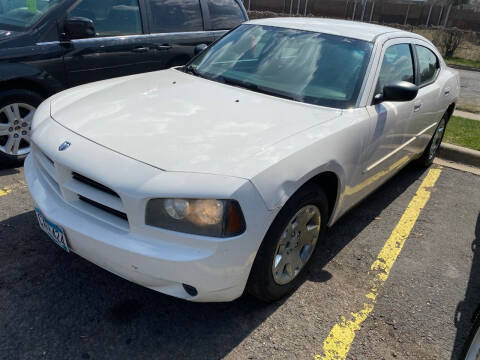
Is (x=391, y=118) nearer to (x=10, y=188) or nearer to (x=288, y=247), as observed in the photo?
(x=288, y=247)

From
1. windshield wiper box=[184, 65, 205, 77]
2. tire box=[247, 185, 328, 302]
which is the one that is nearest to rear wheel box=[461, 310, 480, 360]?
tire box=[247, 185, 328, 302]

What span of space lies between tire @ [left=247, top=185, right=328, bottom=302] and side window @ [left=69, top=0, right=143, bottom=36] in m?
3.31

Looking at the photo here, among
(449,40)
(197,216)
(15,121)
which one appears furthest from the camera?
(449,40)

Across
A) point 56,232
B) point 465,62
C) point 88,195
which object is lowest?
point 465,62

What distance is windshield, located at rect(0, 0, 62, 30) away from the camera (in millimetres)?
4090

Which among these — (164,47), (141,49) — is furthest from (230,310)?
(164,47)

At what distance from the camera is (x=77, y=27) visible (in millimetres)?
4125

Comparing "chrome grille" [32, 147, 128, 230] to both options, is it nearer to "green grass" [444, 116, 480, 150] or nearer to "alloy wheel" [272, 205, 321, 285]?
"alloy wheel" [272, 205, 321, 285]

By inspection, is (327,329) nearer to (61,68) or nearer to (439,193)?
(439,193)

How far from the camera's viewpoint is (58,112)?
2.66m

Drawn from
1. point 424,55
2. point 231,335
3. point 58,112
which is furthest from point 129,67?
point 231,335

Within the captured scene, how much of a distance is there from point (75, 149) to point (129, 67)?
2.87m

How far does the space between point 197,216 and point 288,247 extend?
2.51ft

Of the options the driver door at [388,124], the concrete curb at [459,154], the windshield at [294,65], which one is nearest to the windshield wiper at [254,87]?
the windshield at [294,65]
